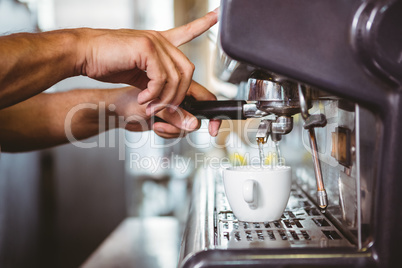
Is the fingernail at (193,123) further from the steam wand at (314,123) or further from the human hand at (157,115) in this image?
the steam wand at (314,123)

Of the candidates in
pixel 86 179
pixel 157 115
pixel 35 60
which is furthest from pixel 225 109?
pixel 86 179

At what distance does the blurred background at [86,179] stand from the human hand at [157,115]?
0.69m

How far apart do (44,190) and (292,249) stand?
2226 mm

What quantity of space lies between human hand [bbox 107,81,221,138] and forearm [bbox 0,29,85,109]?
0.24 metres

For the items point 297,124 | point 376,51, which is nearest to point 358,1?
point 376,51

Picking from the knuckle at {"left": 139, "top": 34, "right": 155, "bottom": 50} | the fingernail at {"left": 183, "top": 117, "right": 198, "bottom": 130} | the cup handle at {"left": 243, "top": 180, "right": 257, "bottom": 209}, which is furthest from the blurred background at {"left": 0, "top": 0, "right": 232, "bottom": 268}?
the knuckle at {"left": 139, "top": 34, "right": 155, "bottom": 50}

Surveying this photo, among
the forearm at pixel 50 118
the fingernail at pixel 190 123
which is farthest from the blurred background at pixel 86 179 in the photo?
the fingernail at pixel 190 123

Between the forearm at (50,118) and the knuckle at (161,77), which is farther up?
the knuckle at (161,77)

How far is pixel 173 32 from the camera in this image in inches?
30.2

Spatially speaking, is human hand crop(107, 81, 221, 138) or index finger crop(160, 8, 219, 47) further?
human hand crop(107, 81, 221, 138)

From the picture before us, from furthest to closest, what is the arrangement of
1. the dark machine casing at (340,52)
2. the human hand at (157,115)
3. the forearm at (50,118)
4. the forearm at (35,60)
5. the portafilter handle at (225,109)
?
the forearm at (50,118) → the human hand at (157,115) → the portafilter handle at (225,109) → the forearm at (35,60) → the dark machine casing at (340,52)

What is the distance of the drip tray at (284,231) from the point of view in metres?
0.59

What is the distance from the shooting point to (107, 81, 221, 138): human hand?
87 centimetres

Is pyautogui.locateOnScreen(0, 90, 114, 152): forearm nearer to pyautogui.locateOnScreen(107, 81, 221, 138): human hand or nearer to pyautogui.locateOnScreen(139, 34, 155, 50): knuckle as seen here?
pyautogui.locateOnScreen(107, 81, 221, 138): human hand
